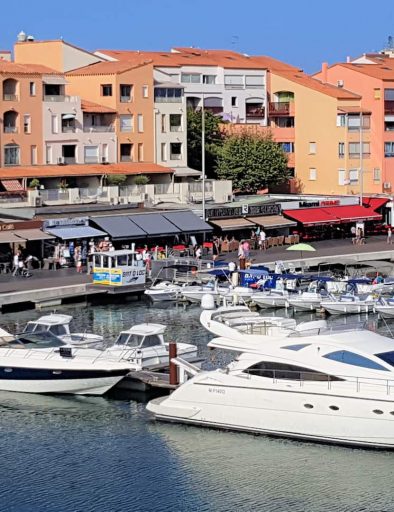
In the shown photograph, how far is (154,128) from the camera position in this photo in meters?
98.1

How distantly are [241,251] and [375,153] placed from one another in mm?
31208

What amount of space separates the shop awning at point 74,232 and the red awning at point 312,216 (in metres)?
17.0

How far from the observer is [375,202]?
9856 cm

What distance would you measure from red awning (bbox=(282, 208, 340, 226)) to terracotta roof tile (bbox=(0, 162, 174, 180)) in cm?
979

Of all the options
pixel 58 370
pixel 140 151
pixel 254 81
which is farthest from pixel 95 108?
pixel 58 370

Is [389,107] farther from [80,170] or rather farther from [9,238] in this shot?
[9,238]

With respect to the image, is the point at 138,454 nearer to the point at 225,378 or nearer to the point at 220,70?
the point at 225,378

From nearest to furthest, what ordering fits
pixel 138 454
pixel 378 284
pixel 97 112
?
pixel 138 454 < pixel 378 284 < pixel 97 112

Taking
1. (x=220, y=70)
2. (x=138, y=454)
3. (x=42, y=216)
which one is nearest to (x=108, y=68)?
(x=220, y=70)

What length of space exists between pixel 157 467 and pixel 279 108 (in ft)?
239

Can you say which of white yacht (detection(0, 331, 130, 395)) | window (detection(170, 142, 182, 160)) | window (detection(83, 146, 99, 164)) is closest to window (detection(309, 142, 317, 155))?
window (detection(170, 142, 182, 160))

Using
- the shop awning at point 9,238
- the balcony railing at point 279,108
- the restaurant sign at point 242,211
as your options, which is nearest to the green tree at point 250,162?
the balcony railing at point 279,108

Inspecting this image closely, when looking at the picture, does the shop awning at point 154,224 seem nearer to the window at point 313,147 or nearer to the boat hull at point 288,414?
the window at point 313,147

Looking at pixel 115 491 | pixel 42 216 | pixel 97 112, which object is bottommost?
pixel 115 491
